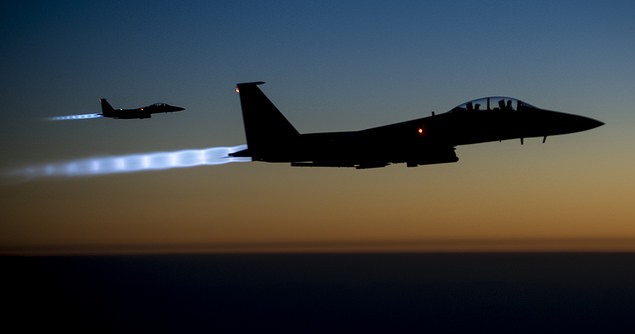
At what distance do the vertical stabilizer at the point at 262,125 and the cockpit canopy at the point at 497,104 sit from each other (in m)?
11.4

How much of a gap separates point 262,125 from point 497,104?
Answer: 596 inches

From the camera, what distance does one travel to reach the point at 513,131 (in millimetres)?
37094

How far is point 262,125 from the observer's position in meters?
43.2

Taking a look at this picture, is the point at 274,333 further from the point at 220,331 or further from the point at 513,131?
the point at 513,131

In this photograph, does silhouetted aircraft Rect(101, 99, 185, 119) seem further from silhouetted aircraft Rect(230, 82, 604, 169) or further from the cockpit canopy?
the cockpit canopy

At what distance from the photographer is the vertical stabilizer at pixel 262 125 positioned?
42438mm

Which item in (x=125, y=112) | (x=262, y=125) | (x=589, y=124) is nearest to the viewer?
(x=589, y=124)

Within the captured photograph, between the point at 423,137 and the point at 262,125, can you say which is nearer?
the point at 423,137

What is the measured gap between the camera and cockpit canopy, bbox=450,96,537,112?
37125 millimetres

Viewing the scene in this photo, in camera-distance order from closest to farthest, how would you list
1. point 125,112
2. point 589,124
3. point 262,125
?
point 589,124, point 262,125, point 125,112

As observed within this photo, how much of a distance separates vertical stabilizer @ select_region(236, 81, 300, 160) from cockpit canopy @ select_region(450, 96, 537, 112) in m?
11.4

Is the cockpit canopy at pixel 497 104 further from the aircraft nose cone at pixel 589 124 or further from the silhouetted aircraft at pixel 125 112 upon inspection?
the silhouetted aircraft at pixel 125 112

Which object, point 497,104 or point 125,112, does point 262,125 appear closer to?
point 497,104

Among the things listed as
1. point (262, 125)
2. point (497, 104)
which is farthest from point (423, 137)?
point (262, 125)
